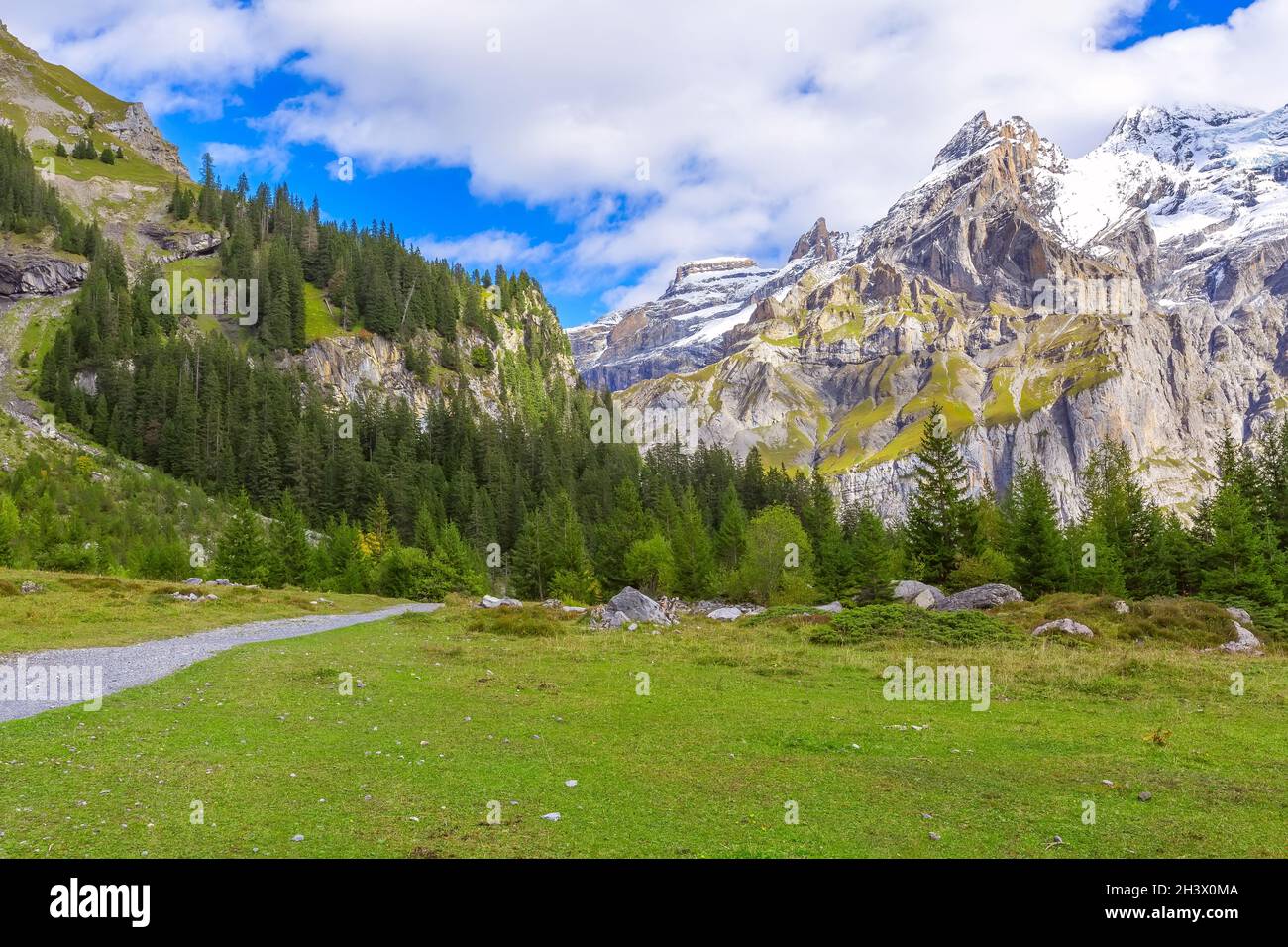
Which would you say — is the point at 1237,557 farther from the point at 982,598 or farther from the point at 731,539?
the point at 731,539

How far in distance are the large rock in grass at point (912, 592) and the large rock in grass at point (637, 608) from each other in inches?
629

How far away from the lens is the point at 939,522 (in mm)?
58438

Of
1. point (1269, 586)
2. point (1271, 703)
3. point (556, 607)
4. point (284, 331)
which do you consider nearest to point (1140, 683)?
point (1271, 703)

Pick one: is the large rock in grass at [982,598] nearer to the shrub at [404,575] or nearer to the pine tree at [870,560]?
the pine tree at [870,560]

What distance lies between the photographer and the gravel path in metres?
16.8

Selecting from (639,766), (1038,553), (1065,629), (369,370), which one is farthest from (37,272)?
(1065,629)

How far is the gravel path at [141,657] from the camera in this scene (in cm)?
1675

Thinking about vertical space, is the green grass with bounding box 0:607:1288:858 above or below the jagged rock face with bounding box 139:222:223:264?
below

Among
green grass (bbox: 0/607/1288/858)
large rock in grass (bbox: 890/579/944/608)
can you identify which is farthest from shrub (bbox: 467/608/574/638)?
large rock in grass (bbox: 890/579/944/608)

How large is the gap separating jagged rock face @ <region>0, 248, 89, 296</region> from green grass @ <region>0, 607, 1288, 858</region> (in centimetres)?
16230

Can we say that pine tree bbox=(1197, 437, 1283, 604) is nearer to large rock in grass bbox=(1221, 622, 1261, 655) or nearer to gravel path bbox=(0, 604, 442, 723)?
large rock in grass bbox=(1221, 622, 1261, 655)
